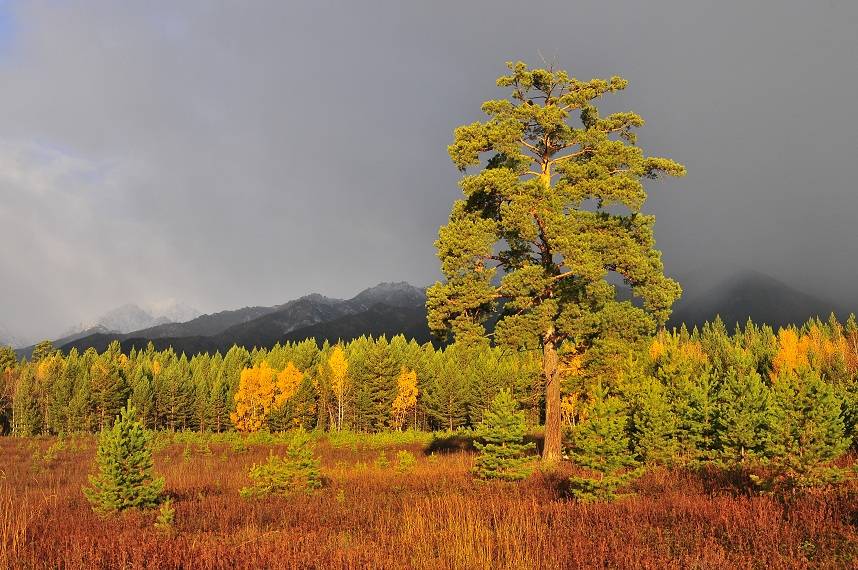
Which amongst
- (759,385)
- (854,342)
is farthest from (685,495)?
(854,342)

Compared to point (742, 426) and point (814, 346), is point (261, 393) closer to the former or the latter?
point (742, 426)

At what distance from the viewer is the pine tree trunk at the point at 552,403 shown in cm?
1620

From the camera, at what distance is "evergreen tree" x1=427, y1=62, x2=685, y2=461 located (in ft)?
51.2

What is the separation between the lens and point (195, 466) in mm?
24078

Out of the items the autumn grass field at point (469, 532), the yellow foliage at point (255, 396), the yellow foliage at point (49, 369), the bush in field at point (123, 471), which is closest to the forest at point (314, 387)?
the yellow foliage at point (255, 396)

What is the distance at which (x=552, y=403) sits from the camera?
16.3 meters

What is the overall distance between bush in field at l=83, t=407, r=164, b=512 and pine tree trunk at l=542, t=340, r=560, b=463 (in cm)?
1121

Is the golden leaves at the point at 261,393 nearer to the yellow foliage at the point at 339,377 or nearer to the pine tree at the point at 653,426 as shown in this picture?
the yellow foliage at the point at 339,377

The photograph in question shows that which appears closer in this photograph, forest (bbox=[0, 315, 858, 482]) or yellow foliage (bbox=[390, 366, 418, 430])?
forest (bbox=[0, 315, 858, 482])

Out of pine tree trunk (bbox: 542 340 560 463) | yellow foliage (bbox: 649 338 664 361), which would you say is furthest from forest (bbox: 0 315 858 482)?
pine tree trunk (bbox: 542 340 560 463)

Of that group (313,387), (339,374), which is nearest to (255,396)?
(313,387)

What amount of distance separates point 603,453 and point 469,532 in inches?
171

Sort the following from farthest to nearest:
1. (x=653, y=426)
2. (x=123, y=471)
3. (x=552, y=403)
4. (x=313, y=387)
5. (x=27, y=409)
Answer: (x=27, y=409) → (x=313, y=387) → (x=653, y=426) → (x=552, y=403) → (x=123, y=471)

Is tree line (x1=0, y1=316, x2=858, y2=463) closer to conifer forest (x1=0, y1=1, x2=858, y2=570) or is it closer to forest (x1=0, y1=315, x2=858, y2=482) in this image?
forest (x1=0, y1=315, x2=858, y2=482)
